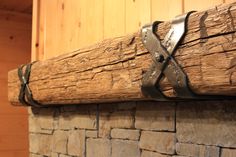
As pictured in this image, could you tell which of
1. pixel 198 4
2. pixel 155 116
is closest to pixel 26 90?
pixel 155 116

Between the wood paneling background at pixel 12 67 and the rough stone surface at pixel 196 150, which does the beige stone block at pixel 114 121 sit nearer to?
the rough stone surface at pixel 196 150

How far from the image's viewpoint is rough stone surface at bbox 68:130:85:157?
1347 millimetres

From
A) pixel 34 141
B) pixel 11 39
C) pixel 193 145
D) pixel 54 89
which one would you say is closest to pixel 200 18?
pixel 193 145

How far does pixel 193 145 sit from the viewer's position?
921mm

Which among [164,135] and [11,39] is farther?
[11,39]

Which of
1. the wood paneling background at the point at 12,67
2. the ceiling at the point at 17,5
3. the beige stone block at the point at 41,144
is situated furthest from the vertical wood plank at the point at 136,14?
the wood paneling background at the point at 12,67

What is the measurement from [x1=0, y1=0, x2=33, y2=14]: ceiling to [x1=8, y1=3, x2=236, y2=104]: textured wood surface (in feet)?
4.94

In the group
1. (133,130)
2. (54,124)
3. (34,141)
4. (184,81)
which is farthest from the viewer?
(34,141)

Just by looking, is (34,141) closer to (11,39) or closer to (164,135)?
(164,135)

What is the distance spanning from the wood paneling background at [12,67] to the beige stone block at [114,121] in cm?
191

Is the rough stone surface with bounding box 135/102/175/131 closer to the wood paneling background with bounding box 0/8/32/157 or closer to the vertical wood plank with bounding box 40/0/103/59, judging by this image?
the vertical wood plank with bounding box 40/0/103/59

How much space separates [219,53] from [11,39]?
8.53ft

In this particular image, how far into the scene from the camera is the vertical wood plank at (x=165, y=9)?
1.07 metres

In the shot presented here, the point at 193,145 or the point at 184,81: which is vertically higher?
the point at 184,81
